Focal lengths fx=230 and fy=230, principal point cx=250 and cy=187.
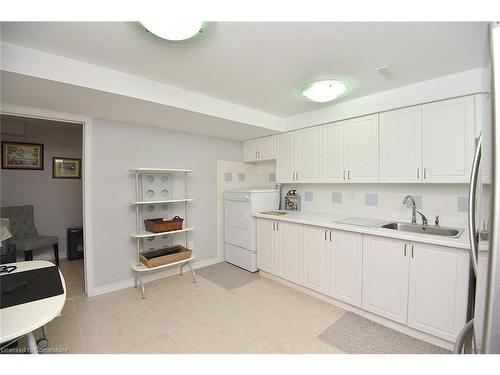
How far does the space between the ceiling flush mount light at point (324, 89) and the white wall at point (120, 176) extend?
1.87m

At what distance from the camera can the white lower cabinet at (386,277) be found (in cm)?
194

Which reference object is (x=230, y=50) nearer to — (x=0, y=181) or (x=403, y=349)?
(x=403, y=349)

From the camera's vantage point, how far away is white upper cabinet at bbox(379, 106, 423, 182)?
217 cm

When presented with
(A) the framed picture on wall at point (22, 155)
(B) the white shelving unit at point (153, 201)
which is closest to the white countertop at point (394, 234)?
(B) the white shelving unit at point (153, 201)

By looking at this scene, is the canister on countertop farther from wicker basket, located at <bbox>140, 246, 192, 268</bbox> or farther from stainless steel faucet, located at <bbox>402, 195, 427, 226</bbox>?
wicker basket, located at <bbox>140, 246, 192, 268</bbox>

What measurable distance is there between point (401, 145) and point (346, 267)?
1329 mm

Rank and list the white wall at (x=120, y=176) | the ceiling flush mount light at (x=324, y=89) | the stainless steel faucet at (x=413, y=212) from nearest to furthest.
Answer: the ceiling flush mount light at (x=324, y=89)
the stainless steel faucet at (x=413, y=212)
the white wall at (x=120, y=176)

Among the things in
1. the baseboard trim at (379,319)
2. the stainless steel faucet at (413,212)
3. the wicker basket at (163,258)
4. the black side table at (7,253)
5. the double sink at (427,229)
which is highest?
the stainless steel faucet at (413,212)

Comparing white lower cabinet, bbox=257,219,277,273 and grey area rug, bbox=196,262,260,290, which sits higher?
white lower cabinet, bbox=257,219,277,273

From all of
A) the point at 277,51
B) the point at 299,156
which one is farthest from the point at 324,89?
the point at 299,156

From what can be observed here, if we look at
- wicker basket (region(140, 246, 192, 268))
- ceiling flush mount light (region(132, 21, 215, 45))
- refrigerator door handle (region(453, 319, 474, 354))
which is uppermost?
ceiling flush mount light (region(132, 21, 215, 45))

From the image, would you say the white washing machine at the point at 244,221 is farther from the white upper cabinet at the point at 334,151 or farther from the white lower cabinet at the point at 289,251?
the white upper cabinet at the point at 334,151

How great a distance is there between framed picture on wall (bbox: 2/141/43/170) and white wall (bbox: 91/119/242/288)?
188cm

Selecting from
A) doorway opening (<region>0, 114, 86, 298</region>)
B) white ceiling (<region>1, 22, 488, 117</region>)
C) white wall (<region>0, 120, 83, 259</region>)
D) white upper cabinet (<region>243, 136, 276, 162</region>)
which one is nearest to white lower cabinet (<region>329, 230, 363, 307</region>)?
white ceiling (<region>1, 22, 488, 117</region>)
